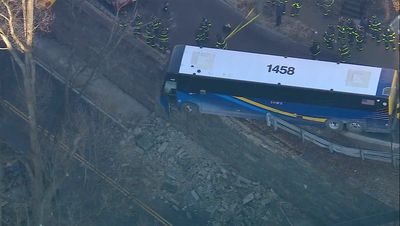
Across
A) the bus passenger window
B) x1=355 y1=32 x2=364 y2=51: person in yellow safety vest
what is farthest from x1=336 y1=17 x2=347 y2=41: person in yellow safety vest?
the bus passenger window

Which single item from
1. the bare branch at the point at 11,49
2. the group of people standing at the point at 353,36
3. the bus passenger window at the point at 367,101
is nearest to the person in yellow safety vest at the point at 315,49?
the group of people standing at the point at 353,36

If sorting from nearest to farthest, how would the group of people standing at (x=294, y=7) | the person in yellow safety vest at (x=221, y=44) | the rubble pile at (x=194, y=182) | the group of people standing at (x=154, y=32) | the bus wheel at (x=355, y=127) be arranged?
the bus wheel at (x=355, y=127)
the rubble pile at (x=194, y=182)
the person in yellow safety vest at (x=221, y=44)
the group of people standing at (x=154, y=32)
the group of people standing at (x=294, y=7)

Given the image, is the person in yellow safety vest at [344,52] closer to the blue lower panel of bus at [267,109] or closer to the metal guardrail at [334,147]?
the blue lower panel of bus at [267,109]

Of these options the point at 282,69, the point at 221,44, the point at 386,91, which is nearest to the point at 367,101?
the point at 386,91

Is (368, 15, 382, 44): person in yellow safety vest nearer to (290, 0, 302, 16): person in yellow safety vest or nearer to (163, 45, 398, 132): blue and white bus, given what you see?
(163, 45, 398, 132): blue and white bus

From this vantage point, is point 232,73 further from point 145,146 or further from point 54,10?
point 54,10

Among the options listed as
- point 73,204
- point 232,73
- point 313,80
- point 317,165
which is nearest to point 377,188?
point 317,165
